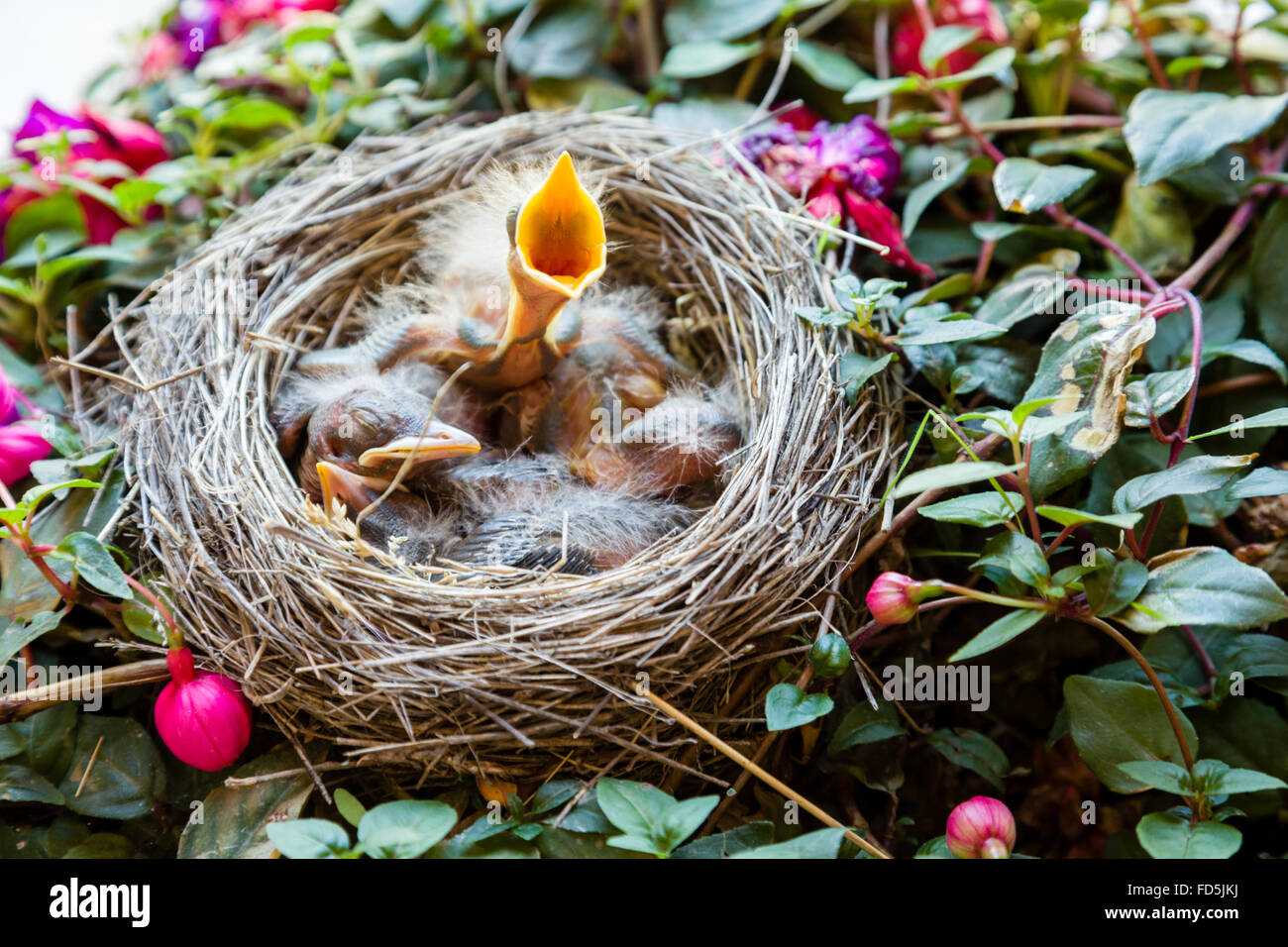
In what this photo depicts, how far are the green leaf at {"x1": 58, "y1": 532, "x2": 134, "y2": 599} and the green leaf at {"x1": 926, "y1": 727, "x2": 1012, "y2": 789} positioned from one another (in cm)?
80

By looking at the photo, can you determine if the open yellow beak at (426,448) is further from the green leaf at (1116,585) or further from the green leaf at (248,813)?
the green leaf at (1116,585)

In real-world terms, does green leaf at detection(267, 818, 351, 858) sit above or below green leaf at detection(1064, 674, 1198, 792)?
below

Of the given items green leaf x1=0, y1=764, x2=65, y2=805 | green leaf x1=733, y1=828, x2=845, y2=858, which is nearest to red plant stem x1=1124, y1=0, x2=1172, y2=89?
green leaf x1=733, y1=828, x2=845, y2=858

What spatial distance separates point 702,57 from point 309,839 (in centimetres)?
113

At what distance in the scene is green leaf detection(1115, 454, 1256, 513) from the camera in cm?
78

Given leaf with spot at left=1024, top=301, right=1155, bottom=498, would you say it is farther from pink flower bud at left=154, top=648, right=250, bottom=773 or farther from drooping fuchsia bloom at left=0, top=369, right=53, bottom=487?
drooping fuchsia bloom at left=0, top=369, right=53, bottom=487

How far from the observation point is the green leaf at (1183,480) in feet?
2.57

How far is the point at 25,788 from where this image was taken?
90 cm

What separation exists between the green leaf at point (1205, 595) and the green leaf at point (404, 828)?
0.58m

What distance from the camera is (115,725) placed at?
965 mm

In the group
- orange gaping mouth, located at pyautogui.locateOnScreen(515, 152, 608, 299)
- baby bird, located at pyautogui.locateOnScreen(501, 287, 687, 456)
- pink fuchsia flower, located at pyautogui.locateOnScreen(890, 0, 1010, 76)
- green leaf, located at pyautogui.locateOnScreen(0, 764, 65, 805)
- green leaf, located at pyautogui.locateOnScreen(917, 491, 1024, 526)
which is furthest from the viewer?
pink fuchsia flower, located at pyautogui.locateOnScreen(890, 0, 1010, 76)

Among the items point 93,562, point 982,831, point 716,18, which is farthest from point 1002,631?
point 716,18

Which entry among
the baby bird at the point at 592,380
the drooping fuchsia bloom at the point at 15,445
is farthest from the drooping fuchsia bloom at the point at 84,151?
the baby bird at the point at 592,380

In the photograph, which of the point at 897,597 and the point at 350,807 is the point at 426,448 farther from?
the point at 897,597
